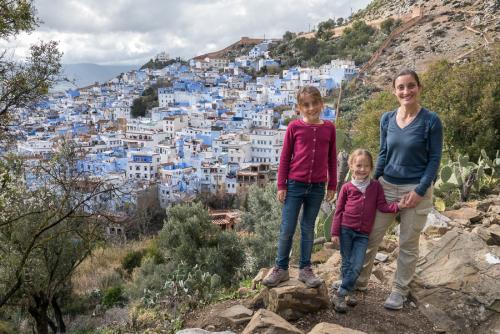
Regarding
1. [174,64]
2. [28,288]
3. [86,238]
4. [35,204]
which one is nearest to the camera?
[86,238]

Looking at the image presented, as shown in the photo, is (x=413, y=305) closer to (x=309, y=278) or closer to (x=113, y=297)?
(x=309, y=278)

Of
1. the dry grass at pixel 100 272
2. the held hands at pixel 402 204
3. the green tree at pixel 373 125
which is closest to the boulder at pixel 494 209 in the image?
the held hands at pixel 402 204

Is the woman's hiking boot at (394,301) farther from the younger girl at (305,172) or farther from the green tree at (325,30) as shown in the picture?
the green tree at (325,30)

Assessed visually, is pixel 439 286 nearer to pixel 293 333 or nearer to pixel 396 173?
pixel 396 173

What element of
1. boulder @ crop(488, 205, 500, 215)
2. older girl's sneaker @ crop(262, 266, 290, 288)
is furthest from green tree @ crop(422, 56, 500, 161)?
older girl's sneaker @ crop(262, 266, 290, 288)

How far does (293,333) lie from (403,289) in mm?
976

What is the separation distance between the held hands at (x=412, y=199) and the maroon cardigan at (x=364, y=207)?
81 mm

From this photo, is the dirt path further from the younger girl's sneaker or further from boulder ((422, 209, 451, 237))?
boulder ((422, 209, 451, 237))

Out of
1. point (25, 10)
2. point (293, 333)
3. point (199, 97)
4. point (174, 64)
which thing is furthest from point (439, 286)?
point (174, 64)

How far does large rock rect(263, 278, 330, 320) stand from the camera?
2.88 m

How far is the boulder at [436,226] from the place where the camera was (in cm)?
446

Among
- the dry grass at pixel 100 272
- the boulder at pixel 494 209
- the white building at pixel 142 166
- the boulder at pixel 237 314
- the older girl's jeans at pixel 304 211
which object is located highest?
the older girl's jeans at pixel 304 211

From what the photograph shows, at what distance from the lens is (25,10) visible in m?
4.59

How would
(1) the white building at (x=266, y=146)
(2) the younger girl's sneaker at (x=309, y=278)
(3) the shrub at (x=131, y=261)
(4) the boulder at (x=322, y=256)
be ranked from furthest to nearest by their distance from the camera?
(1) the white building at (x=266, y=146) < (3) the shrub at (x=131, y=261) < (4) the boulder at (x=322, y=256) < (2) the younger girl's sneaker at (x=309, y=278)
